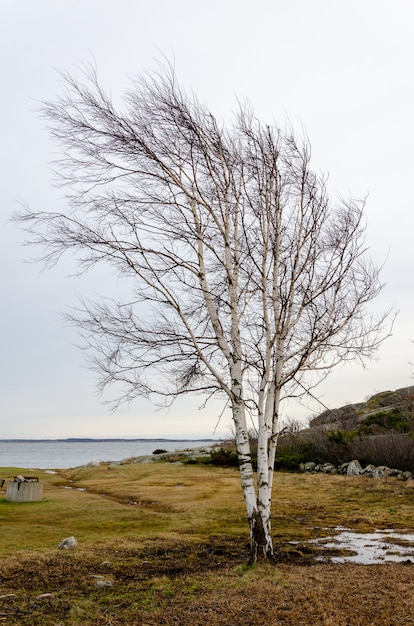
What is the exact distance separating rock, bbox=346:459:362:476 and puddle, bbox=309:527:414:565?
521 inches

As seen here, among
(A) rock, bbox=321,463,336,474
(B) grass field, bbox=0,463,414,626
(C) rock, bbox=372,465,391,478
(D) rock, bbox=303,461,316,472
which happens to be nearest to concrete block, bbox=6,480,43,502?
(B) grass field, bbox=0,463,414,626

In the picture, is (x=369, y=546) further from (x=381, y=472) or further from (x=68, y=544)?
(x=381, y=472)

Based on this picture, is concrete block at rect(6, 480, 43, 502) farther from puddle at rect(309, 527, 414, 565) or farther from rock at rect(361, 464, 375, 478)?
→ rock at rect(361, 464, 375, 478)

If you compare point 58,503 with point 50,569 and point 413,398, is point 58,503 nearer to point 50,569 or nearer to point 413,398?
point 50,569

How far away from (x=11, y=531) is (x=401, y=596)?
9.60m

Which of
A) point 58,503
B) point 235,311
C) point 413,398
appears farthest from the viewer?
point 413,398

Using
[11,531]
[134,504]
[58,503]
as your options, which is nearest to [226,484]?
[134,504]

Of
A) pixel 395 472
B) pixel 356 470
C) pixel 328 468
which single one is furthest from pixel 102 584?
pixel 328 468

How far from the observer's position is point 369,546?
11.1 m

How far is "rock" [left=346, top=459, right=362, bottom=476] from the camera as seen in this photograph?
25987mm

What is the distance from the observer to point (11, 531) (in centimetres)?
1298

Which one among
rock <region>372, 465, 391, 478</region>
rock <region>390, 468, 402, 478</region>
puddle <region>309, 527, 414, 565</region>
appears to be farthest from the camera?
A: rock <region>372, 465, 391, 478</region>

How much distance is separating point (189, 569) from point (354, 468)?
63.6ft

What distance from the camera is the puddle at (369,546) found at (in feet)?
31.7
